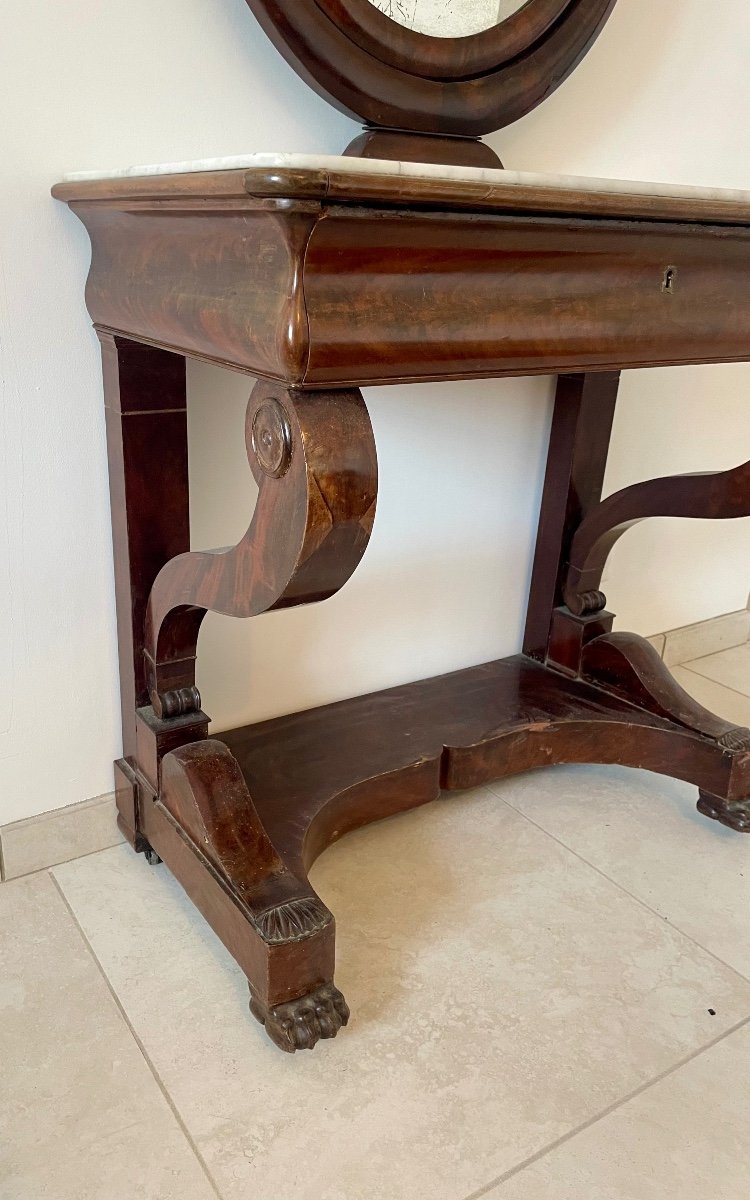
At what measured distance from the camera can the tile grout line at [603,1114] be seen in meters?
0.89

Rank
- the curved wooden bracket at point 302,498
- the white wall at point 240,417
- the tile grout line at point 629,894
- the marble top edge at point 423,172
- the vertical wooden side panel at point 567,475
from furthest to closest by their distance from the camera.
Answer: the vertical wooden side panel at point 567,475 < the tile grout line at point 629,894 < the white wall at point 240,417 < the curved wooden bracket at point 302,498 < the marble top edge at point 423,172

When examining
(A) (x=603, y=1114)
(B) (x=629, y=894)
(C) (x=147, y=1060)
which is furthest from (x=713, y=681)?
(C) (x=147, y=1060)

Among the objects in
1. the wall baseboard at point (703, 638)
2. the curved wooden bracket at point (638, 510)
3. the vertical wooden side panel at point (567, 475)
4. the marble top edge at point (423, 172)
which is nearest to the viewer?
the marble top edge at point (423, 172)

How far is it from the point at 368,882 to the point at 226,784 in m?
0.30

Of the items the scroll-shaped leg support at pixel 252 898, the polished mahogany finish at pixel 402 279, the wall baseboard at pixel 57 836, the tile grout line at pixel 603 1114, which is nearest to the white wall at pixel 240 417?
the wall baseboard at pixel 57 836

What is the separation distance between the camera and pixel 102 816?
133cm

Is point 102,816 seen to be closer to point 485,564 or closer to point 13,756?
point 13,756

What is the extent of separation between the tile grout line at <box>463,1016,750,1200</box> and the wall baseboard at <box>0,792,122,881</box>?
698 millimetres

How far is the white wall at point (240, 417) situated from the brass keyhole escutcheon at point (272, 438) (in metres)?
0.45

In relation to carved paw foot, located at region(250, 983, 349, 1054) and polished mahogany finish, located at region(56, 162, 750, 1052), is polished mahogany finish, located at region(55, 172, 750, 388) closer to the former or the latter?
polished mahogany finish, located at region(56, 162, 750, 1052)

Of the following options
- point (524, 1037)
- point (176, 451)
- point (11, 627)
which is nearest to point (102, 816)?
point (11, 627)

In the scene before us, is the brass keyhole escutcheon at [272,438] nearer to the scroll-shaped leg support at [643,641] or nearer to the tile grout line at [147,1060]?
the tile grout line at [147,1060]

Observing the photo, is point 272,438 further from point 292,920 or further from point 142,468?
point 292,920

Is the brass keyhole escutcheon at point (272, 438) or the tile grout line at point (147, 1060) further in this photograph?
the tile grout line at point (147, 1060)
